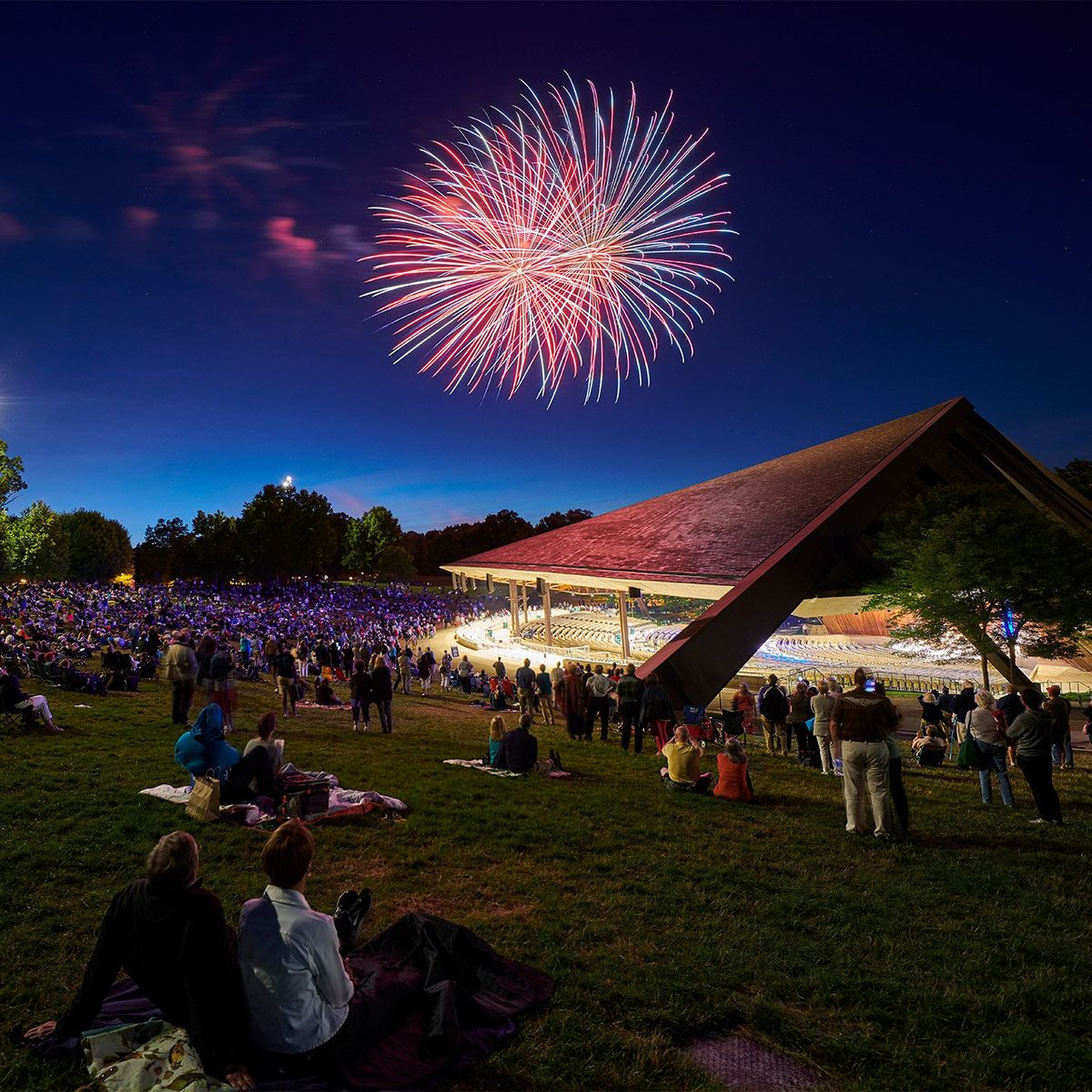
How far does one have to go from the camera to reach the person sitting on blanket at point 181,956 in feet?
9.13

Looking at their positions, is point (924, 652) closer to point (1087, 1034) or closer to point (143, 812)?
point (1087, 1034)

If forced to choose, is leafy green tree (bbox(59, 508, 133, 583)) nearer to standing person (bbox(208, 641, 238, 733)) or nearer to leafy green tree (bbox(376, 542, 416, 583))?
leafy green tree (bbox(376, 542, 416, 583))

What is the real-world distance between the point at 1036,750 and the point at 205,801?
9.15m

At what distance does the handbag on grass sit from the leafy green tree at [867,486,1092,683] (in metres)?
17.2

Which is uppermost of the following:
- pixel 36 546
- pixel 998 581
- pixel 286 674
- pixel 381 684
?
pixel 36 546

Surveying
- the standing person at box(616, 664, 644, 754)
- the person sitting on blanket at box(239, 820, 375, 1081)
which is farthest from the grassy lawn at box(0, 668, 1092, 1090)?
the standing person at box(616, 664, 644, 754)

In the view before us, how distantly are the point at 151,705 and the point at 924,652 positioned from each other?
103ft

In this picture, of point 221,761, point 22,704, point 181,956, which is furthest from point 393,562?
point 181,956

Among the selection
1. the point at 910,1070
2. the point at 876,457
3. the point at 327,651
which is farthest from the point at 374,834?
the point at 876,457

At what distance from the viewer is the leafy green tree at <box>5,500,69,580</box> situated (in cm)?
5328

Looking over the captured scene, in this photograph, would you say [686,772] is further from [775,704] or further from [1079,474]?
[1079,474]

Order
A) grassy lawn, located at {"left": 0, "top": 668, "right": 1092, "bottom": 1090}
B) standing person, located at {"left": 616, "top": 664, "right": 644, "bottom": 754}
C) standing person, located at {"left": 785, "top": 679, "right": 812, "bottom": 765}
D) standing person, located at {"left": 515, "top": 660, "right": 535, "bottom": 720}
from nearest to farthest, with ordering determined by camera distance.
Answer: grassy lawn, located at {"left": 0, "top": 668, "right": 1092, "bottom": 1090} < standing person, located at {"left": 616, "top": 664, "right": 644, "bottom": 754} < standing person, located at {"left": 785, "top": 679, "right": 812, "bottom": 765} < standing person, located at {"left": 515, "top": 660, "right": 535, "bottom": 720}

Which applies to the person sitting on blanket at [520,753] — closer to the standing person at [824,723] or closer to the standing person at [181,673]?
the standing person at [824,723]

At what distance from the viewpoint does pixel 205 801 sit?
6.18m
